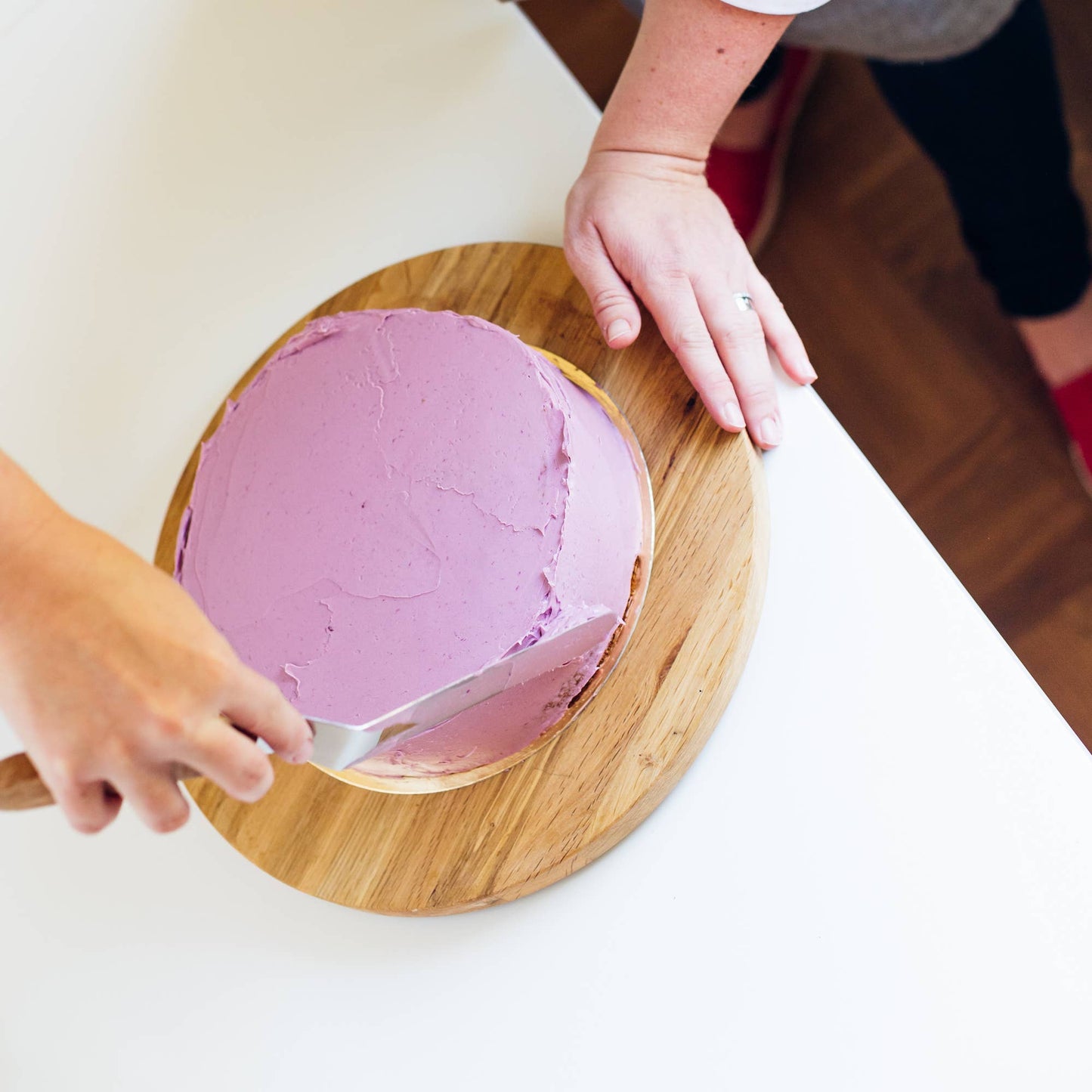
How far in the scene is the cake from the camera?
648 mm

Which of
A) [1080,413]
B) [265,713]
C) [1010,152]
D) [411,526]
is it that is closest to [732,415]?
[411,526]

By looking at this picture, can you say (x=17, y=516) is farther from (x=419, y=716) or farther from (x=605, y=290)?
(x=605, y=290)

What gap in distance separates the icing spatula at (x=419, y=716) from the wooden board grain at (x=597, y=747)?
68mm

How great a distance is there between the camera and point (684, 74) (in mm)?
783

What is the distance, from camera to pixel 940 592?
0.71m

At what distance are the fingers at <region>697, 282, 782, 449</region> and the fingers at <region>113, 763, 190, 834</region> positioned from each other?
0.47 m

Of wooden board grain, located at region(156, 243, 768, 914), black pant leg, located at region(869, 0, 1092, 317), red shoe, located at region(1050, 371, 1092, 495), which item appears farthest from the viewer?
red shoe, located at region(1050, 371, 1092, 495)

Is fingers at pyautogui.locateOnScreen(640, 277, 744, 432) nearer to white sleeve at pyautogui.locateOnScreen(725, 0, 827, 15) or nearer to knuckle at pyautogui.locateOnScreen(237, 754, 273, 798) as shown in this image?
white sleeve at pyautogui.locateOnScreen(725, 0, 827, 15)

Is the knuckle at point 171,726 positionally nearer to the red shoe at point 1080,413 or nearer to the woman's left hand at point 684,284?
the woman's left hand at point 684,284

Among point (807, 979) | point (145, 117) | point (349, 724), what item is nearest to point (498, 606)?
point (349, 724)

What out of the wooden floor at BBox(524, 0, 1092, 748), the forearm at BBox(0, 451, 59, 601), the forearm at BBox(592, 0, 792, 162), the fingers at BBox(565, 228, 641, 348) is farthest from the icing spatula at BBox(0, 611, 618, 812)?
the wooden floor at BBox(524, 0, 1092, 748)

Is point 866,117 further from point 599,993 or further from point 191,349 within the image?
point 599,993

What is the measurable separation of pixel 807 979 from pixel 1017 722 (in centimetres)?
22

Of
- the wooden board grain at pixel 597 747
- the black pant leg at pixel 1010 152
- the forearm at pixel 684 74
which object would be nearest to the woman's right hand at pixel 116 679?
the wooden board grain at pixel 597 747
